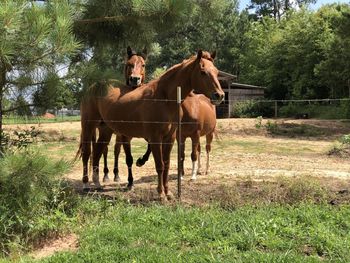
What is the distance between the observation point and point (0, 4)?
144 inches

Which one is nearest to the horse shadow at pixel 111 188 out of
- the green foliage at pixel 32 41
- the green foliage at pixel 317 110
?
the green foliage at pixel 32 41

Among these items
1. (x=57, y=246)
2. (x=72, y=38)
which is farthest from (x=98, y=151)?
(x=72, y=38)

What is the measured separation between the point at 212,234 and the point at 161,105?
92.8 inches

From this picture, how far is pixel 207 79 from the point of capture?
20.3 feet

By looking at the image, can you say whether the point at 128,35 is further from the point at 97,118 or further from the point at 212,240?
the point at 212,240

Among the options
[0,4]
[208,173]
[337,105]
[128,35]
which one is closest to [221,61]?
[337,105]

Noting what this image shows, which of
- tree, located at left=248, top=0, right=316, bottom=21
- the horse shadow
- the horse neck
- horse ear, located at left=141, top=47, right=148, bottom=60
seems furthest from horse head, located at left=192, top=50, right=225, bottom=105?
tree, located at left=248, top=0, right=316, bottom=21

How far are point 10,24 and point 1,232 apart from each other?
209 cm

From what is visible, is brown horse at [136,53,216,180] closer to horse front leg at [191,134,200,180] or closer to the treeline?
horse front leg at [191,134,200,180]

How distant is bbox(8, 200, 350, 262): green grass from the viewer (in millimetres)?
4199

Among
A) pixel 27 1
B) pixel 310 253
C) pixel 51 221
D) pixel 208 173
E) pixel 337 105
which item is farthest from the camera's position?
pixel 337 105

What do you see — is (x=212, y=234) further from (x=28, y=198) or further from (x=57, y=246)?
(x=28, y=198)

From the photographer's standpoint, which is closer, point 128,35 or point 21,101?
point 21,101

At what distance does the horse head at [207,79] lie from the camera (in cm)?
612
